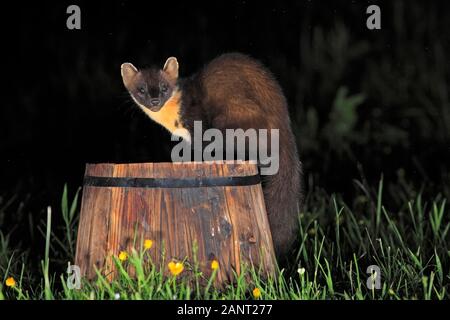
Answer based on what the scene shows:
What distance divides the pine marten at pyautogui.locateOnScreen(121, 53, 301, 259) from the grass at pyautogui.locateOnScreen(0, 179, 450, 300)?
0.21 metres

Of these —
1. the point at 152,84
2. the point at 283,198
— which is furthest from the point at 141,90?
the point at 283,198

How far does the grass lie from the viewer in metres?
3.74

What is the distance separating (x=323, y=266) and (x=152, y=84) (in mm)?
1628

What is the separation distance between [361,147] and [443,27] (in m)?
1.72

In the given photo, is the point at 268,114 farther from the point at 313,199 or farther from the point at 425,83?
the point at 425,83

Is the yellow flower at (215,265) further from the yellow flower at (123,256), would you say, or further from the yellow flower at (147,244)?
the yellow flower at (123,256)

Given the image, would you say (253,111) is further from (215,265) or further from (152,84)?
(215,265)

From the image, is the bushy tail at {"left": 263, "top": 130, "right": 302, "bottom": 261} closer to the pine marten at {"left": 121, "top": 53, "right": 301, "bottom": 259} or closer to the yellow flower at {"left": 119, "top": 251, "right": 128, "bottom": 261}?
the pine marten at {"left": 121, "top": 53, "right": 301, "bottom": 259}

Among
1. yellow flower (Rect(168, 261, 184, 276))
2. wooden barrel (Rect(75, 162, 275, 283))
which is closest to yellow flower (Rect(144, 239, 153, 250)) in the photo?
wooden barrel (Rect(75, 162, 275, 283))

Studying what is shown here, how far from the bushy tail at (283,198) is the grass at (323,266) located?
0.41 feet

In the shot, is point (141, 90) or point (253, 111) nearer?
point (253, 111)

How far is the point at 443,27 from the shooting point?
→ 7.62 meters

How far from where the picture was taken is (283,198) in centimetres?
444

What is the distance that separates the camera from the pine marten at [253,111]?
4430mm
